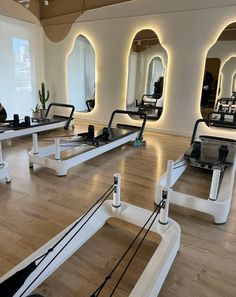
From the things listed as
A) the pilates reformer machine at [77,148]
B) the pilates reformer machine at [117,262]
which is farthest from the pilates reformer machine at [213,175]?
the pilates reformer machine at [77,148]

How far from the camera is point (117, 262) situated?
1497 mm

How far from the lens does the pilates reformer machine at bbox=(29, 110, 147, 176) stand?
2764mm

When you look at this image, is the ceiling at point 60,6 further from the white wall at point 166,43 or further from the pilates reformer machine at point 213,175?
the pilates reformer machine at point 213,175

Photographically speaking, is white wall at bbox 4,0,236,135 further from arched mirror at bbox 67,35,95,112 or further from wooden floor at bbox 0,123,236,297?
wooden floor at bbox 0,123,236,297

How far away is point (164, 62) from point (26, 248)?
436 cm

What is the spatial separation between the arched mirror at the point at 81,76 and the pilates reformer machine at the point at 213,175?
3.36 meters

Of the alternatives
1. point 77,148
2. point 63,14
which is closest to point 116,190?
point 77,148

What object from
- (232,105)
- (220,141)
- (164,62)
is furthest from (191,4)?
(220,141)

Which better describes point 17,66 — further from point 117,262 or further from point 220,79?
point 117,262

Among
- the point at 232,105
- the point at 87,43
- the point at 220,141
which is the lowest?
the point at 220,141

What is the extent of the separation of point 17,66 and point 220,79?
15.3 feet

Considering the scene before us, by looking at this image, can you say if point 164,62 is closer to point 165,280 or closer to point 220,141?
point 220,141

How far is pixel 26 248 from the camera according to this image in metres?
1.57

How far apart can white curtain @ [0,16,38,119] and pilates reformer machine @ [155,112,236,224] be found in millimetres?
4556
